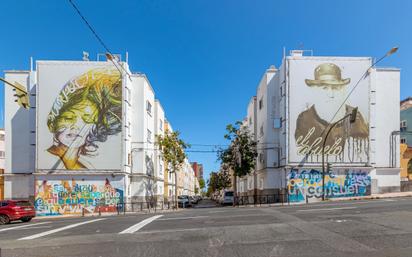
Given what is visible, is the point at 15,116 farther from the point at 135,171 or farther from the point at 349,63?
the point at 349,63

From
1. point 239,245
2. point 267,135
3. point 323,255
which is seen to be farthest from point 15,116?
point 323,255

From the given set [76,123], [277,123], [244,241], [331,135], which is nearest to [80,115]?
[76,123]

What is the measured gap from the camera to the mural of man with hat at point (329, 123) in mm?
32375

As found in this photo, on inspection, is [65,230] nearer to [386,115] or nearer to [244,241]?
[244,241]

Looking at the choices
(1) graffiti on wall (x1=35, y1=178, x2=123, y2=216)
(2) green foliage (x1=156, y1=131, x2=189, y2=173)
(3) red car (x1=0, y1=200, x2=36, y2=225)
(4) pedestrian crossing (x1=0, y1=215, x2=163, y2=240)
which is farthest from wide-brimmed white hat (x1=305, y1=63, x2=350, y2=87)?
(3) red car (x1=0, y1=200, x2=36, y2=225)

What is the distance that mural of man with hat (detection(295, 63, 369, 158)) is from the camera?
1275 inches

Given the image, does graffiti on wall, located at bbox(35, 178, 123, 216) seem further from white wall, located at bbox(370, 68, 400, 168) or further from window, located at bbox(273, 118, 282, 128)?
white wall, located at bbox(370, 68, 400, 168)

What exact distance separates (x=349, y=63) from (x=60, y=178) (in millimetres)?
29024

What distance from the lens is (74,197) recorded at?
96.6 feet

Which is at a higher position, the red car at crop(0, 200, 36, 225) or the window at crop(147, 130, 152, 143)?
the window at crop(147, 130, 152, 143)

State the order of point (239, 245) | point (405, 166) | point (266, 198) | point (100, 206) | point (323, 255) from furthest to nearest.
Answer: point (405, 166) → point (266, 198) → point (100, 206) → point (239, 245) → point (323, 255)

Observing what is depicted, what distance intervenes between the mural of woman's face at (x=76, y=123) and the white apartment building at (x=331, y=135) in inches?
724

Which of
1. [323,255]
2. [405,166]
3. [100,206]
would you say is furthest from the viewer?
[405,166]

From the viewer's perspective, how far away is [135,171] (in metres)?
33.1
